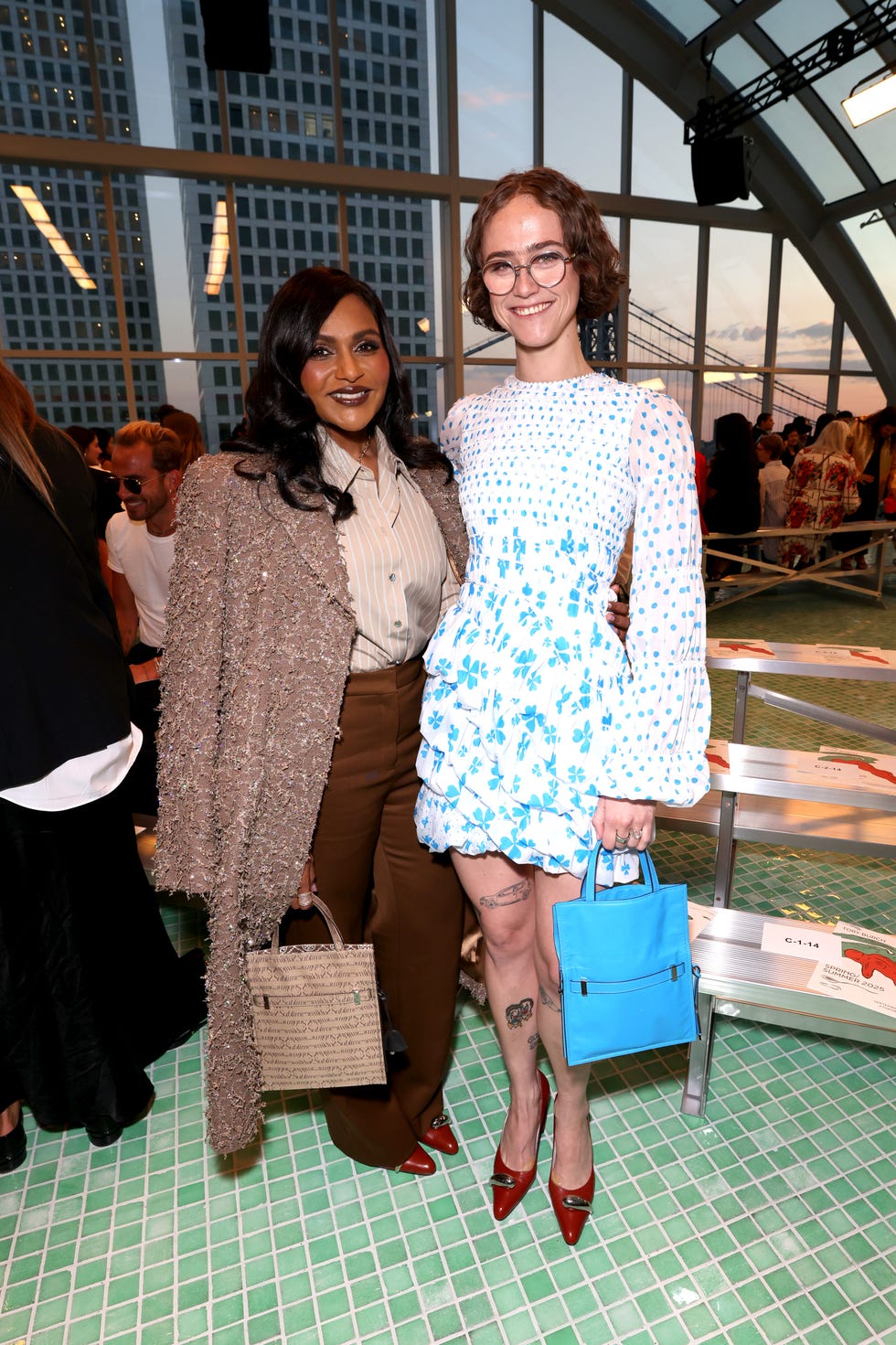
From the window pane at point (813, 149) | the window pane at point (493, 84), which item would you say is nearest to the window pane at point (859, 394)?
the window pane at point (813, 149)

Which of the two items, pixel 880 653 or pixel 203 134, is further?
pixel 203 134

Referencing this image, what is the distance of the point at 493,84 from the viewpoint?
9.38m

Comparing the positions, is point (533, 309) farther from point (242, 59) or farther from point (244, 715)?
point (242, 59)

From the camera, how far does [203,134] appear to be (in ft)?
27.6

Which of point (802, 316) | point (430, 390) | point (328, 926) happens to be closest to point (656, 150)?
point (802, 316)

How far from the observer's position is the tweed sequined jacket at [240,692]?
4.39ft

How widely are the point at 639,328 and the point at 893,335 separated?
4.71 m

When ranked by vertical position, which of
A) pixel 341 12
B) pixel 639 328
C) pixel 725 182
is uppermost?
pixel 341 12

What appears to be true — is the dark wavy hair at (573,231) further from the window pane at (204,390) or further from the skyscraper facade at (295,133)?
the skyscraper facade at (295,133)

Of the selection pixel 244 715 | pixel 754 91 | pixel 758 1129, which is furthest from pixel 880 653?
pixel 754 91

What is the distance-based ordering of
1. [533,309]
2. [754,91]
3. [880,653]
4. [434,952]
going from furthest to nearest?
[754,91] → [880,653] → [434,952] → [533,309]

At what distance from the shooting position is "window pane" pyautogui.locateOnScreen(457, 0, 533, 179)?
9.20m

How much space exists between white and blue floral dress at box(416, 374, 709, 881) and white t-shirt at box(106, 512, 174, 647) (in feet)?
4.54

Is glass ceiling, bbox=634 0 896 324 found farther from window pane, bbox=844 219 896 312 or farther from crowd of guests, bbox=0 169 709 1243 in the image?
crowd of guests, bbox=0 169 709 1243
